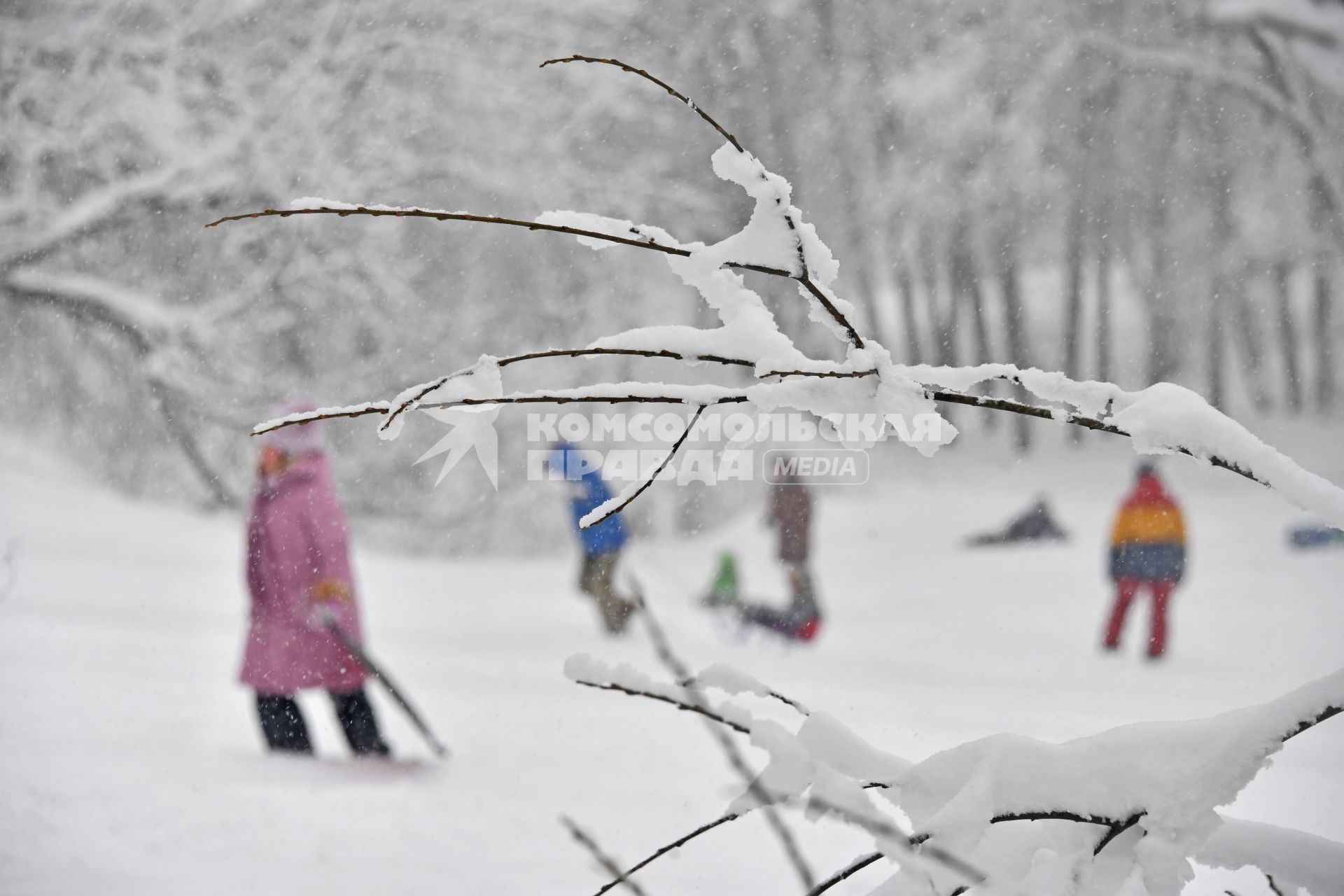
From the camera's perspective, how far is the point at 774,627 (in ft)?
16.4

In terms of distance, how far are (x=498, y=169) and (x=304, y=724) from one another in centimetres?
412

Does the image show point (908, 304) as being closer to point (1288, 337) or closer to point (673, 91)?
point (1288, 337)

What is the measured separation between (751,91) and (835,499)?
14.5 feet

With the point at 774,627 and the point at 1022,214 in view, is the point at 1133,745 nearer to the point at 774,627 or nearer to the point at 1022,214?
the point at 774,627

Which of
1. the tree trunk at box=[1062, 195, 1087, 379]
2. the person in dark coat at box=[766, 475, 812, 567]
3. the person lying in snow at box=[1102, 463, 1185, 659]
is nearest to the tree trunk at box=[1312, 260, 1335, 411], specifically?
the tree trunk at box=[1062, 195, 1087, 379]

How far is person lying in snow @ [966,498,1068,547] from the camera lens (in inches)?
304

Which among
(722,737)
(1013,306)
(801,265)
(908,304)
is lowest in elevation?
(722,737)

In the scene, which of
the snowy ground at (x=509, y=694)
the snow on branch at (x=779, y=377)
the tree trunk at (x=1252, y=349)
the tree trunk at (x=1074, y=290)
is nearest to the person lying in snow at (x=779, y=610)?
the snowy ground at (x=509, y=694)

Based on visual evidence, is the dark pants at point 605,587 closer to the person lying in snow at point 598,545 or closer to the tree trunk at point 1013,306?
the person lying in snow at point 598,545

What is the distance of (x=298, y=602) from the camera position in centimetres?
268

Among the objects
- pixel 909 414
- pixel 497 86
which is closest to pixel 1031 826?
pixel 909 414

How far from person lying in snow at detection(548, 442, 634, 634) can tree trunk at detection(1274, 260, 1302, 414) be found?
8628 mm

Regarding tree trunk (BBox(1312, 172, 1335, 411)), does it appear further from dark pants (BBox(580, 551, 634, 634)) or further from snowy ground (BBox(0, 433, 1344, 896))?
dark pants (BBox(580, 551, 634, 634))

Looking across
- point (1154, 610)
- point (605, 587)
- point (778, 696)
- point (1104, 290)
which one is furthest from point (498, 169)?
point (1104, 290)
